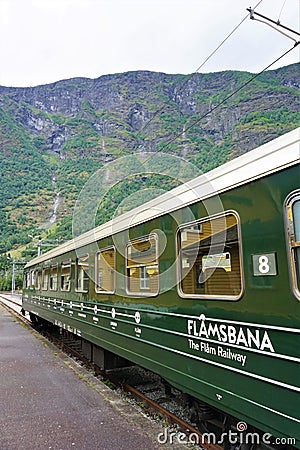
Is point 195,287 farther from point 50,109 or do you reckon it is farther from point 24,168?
point 50,109

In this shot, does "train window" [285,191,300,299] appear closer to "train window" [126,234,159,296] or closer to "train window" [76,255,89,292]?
"train window" [126,234,159,296]

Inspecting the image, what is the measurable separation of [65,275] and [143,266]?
458 centimetres

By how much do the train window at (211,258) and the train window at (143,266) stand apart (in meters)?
0.62

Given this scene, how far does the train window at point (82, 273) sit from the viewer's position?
7398mm

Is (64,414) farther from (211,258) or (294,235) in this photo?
(294,235)

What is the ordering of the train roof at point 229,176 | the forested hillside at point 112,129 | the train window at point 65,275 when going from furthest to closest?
the forested hillside at point 112,129
the train window at point 65,275
the train roof at point 229,176

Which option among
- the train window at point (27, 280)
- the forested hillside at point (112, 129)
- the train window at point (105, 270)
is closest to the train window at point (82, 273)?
the train window at point (105, 270)

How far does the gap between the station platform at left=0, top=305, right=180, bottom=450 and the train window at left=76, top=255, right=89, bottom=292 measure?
1.74 m

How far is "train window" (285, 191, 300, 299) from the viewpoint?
9.00ft

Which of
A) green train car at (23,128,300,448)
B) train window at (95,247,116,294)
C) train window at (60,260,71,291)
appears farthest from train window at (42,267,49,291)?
green train car at (23,128,300,448)

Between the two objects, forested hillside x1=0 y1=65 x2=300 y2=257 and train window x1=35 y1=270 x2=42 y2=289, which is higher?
forested hillside x1=0 y1=65 x2=300 y2=257

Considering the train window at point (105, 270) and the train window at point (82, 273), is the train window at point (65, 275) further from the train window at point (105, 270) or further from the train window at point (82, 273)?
the train window at point (105, 270)

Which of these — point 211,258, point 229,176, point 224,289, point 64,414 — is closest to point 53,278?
point 64,414

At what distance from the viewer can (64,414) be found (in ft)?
→ 17.2
